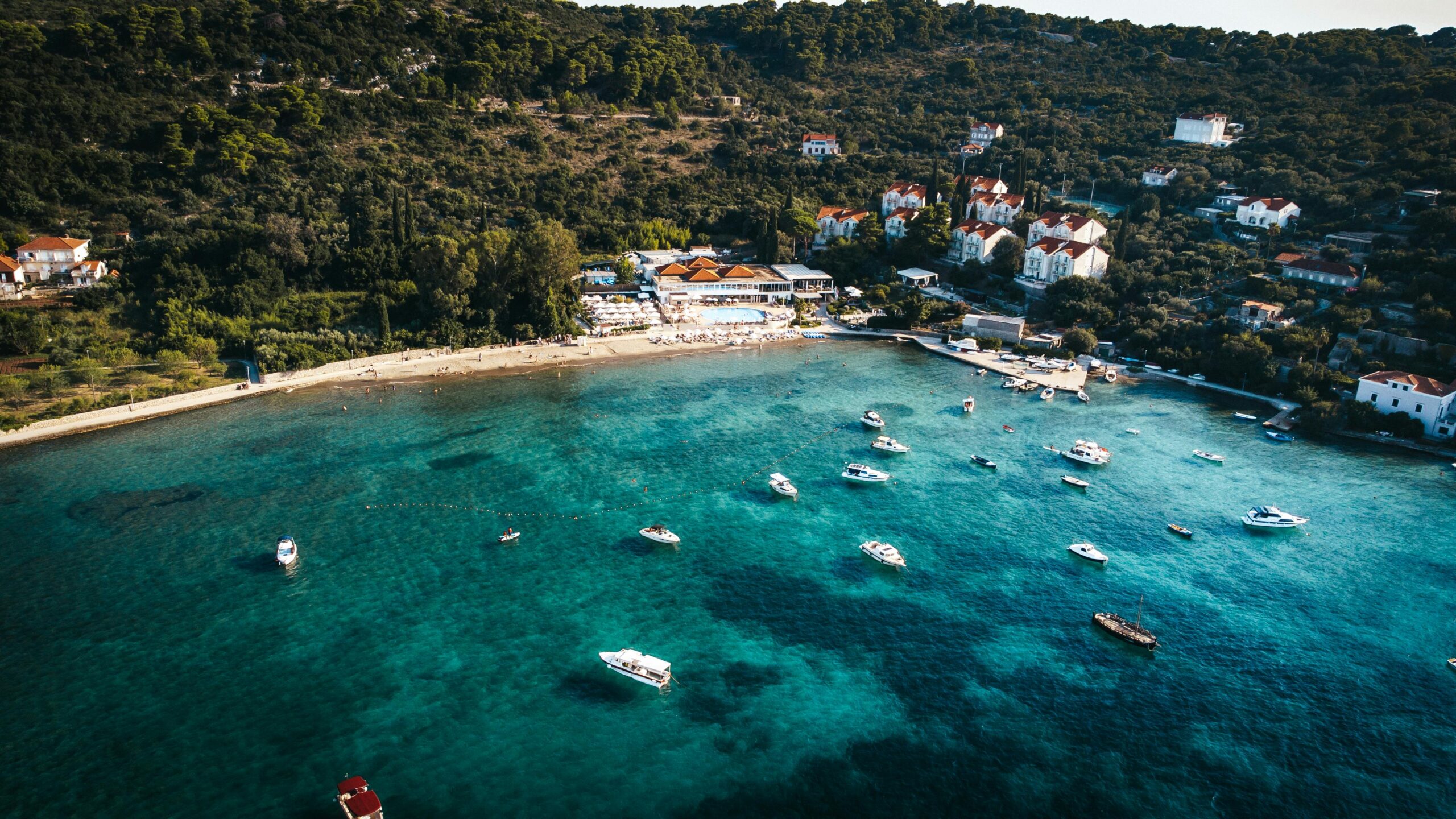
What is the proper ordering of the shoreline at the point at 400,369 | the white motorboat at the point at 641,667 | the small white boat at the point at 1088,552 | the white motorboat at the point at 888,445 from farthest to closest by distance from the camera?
the shoreline at the point at 400,369, the white motorboat at the point at 888,445, the small white boat at the point at 1088,552, the white motorboat at the point at 641,667

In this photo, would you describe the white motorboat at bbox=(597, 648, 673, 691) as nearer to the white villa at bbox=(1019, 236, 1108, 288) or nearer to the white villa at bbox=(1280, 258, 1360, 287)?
the white villa at bbox=(1019, 236, 1108, 288)

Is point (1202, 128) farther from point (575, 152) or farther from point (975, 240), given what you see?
point (575, 152)

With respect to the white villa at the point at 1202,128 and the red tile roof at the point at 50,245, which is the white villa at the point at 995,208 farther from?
the red tile roof at the point at 50,245

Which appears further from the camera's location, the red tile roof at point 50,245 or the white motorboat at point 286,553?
the red tile roof at point 50,245

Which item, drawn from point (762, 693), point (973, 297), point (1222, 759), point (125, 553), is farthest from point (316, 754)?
point (973, 297)

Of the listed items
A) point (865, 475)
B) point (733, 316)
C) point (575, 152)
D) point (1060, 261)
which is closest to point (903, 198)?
point (1060, 261)

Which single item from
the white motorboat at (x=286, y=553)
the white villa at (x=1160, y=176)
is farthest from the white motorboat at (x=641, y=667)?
the white villa at (x=1160, y=176)

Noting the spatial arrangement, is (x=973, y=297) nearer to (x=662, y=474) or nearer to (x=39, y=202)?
(x=662, y=474)
